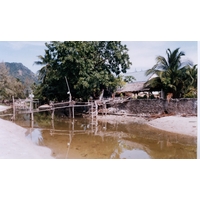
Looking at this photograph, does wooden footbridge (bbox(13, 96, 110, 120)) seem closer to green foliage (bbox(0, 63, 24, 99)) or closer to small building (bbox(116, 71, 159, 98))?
green foliage (bbox(0, 63, 24, 99))

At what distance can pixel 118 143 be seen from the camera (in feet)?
18.1

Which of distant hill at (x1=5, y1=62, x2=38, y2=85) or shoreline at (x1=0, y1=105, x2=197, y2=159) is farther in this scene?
distant hill at (x1=5, y1=62, x2=38, y2=85)

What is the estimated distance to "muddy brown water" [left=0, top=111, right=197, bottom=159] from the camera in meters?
4.46

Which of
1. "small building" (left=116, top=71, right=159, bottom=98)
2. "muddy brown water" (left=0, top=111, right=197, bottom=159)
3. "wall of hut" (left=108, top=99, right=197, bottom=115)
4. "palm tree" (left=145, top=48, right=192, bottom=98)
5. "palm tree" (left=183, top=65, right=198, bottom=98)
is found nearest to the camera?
"muddy brown water" (left=0, top=111, right=197, bottom=159)

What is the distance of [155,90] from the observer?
26.5 feet

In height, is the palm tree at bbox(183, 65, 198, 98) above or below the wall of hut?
above

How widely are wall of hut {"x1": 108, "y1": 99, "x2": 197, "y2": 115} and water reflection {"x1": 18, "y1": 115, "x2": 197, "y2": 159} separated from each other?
83 cm

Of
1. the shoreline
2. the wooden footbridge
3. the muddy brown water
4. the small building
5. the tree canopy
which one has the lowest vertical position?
the muddy brown water

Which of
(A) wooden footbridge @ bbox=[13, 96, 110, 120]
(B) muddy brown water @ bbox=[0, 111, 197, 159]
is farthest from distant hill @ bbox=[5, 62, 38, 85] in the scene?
(A) wooden footbridge @ bbox=[13, 96, 110, 120]

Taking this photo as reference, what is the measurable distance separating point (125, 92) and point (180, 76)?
429 centimetres

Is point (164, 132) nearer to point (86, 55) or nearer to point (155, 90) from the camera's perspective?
point (155, 90)

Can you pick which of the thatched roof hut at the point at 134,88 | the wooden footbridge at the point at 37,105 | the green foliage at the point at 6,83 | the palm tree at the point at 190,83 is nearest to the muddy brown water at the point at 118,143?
the palm tree at the point at 190,83
